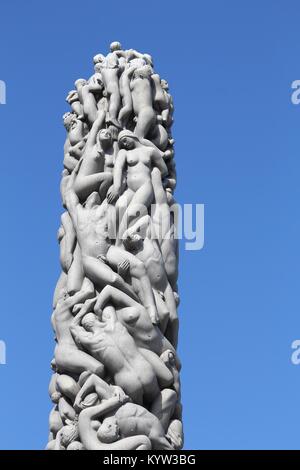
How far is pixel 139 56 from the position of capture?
14.5 m

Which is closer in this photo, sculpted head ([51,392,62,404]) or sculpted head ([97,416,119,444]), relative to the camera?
sculpted head ([97,416,119,444])

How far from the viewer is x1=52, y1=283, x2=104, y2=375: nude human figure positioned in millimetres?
12031

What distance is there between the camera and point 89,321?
1222 cm

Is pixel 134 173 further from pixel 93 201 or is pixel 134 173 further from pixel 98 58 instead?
pixel 98 58

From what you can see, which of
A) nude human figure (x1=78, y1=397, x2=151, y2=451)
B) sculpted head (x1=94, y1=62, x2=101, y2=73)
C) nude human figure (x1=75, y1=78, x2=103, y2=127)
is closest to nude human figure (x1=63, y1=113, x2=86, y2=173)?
nude human figure (x1=75, y1=78, x2=103, y2=127)

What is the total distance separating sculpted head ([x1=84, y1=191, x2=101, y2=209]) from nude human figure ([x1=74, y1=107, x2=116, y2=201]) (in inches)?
2.2

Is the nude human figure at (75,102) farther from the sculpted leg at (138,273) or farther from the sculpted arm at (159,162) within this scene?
the sculpted leg at (138,273)

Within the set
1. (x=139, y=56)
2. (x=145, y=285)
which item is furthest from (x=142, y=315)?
(x=139, y=56)

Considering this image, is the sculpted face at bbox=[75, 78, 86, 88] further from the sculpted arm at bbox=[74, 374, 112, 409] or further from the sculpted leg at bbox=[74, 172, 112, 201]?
the sculpted arm at bbox=[74, 374, 112, 409]

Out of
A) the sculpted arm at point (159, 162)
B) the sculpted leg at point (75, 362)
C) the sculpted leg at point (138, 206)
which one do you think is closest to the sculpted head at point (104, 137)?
the sculpted arm at point (159, 162)

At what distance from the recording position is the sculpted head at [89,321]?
480 inches
